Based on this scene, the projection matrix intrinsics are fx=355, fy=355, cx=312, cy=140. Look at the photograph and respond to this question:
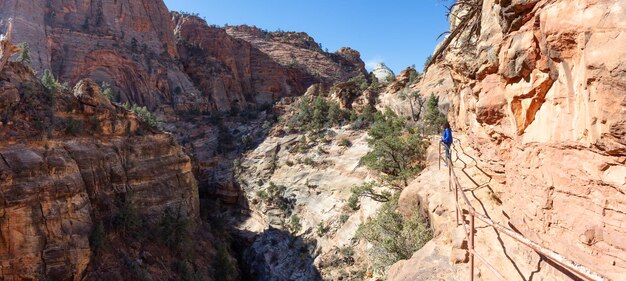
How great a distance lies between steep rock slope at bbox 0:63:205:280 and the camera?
11.9 metres

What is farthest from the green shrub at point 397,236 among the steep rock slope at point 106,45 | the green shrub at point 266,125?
the steep rock slope at point 106,45

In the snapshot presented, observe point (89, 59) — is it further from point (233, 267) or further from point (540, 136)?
point (540, 136)

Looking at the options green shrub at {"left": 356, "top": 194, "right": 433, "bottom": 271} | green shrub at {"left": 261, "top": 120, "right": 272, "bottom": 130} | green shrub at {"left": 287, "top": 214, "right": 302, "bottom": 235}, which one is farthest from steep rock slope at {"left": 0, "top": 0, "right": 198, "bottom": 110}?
green shrub at {"left": 356, "top": 194, "right": 433, "bottom": 271}

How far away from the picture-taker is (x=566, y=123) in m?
3.86

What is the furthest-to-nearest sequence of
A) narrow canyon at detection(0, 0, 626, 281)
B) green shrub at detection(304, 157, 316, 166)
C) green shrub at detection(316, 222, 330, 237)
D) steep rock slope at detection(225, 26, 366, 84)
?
steep rock slope at detection(225, 26, 366, 84), green shrub at detection(304, 157, 316, 166), green shrub at detection(316, 222, 330, 237), narrow canyon at detection(0, 0, 626, 281)

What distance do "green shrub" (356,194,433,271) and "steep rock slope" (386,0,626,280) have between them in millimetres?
4335

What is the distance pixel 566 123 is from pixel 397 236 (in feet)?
28.3

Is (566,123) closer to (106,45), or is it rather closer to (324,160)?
(324,160)

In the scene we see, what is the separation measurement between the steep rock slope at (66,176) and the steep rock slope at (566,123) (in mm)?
14271

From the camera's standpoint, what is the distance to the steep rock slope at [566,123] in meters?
3.10

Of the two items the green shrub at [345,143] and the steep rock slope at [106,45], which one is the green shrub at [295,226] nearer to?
the green shrub at [345,143]

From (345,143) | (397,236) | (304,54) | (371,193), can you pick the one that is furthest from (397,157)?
(304,54)

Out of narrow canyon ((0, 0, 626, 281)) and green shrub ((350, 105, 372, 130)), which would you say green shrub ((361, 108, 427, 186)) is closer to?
narrow canyon ((0, 0, 626, 281))

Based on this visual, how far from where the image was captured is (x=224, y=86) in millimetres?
50156
